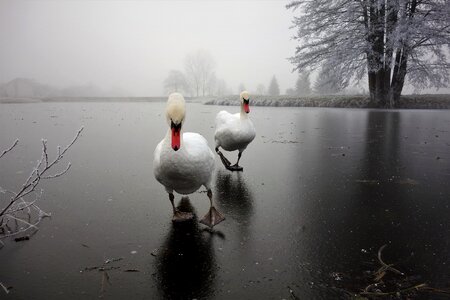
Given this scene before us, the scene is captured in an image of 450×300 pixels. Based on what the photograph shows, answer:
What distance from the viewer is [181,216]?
141 inches

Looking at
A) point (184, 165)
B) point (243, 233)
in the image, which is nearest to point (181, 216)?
point (184, 165)

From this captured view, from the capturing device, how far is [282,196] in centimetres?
435

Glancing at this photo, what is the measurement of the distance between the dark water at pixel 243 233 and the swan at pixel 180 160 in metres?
0.38

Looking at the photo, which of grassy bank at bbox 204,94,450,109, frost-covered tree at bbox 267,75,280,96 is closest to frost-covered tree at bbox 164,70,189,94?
frost-covered tree at bbox 267,75,280,96

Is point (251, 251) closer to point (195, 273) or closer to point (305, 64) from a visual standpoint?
point (195, 273)

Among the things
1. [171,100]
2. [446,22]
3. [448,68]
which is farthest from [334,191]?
[448,68]

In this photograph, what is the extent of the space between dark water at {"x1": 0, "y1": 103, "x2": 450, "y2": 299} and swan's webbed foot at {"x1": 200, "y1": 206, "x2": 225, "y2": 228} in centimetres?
8

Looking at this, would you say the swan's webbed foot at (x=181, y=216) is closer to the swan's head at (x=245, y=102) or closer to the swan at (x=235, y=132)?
the swan at (x=235, y=132)

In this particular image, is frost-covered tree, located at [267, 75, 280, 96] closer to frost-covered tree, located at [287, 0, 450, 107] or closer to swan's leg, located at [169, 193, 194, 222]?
frost-covered tree, located at [287, 0, 450, 107]

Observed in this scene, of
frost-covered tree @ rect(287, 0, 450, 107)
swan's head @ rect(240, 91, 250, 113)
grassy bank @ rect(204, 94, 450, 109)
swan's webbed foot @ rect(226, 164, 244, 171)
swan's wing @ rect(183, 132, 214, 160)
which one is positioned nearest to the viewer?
swan's wing @ rect(183, 132, 214, 160)

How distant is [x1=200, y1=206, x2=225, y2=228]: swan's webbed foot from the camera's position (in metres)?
3.42

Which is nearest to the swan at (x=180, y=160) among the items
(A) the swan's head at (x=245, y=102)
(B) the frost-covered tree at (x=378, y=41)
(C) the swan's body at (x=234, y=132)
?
(C) the swan's body at (x=234, y=132)

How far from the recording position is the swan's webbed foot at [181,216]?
3.53 metres

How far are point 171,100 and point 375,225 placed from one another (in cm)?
248
